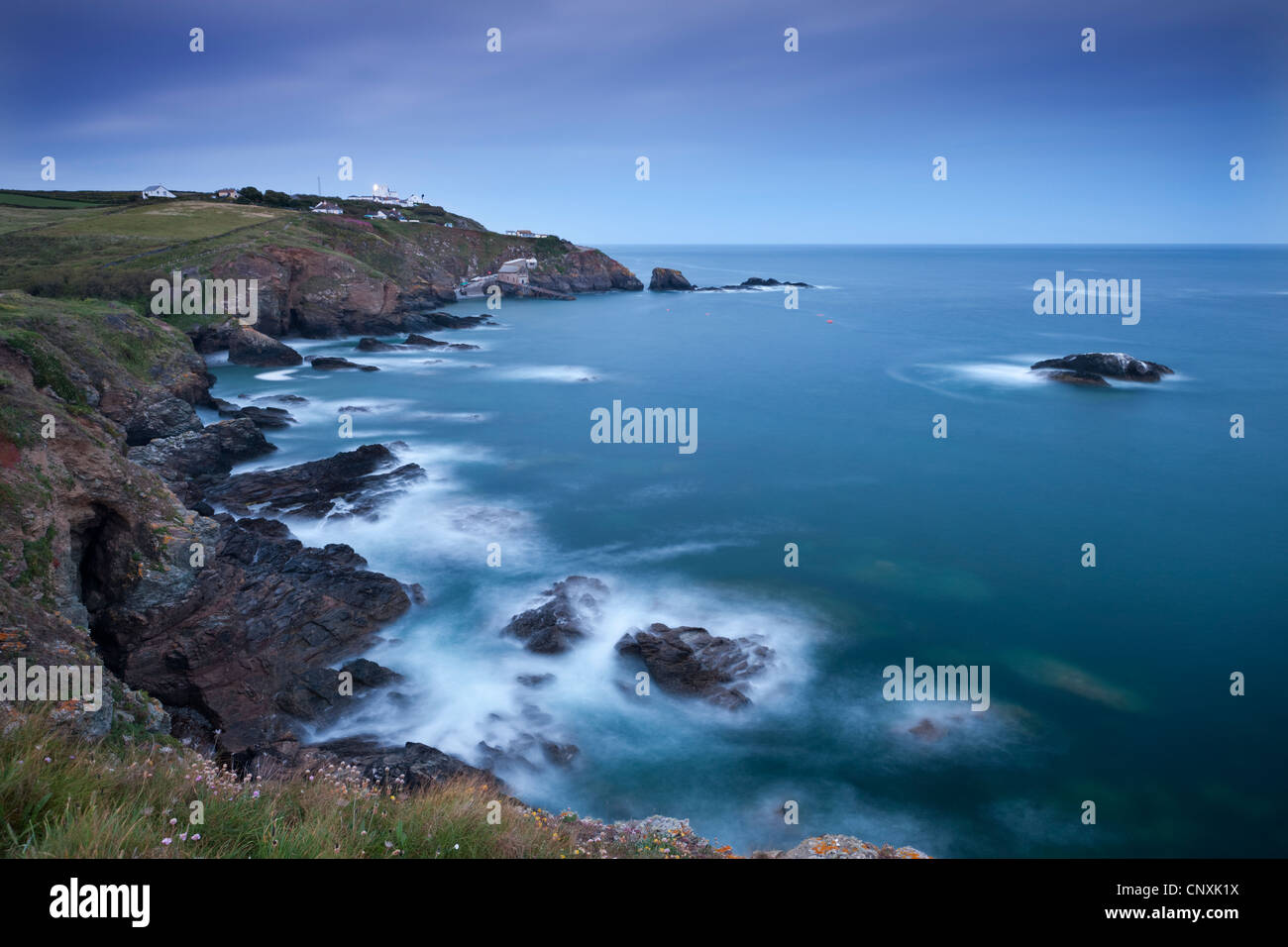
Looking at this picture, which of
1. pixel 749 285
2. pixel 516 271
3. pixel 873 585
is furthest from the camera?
pixel 749 285

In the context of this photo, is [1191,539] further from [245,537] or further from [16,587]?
[16,587]

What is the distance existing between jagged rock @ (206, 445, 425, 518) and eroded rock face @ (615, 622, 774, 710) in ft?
39.7

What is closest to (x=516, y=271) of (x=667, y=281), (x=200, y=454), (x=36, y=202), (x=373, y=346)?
(x=667, y=281)

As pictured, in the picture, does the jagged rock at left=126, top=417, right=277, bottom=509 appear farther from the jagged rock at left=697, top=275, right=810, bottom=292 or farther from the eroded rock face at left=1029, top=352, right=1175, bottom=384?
the jagged rock at left=697, top=275, right=810, bottom=292

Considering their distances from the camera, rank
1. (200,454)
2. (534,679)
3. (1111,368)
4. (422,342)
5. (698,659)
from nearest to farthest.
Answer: (534,679), (698,659), (200,454), (1111,368), (422,342)

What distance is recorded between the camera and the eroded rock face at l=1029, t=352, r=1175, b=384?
43.3 metres

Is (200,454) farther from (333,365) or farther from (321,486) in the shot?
(333,365)

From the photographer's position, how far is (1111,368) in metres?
43.5

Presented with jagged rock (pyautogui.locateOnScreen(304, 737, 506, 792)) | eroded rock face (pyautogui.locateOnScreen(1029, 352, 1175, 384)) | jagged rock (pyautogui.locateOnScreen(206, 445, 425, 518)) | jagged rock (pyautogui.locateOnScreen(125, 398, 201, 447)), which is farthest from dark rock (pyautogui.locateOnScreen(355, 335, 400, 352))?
jagged rock (pyautogui.locateOnScreen(304, 737, 506, 792))

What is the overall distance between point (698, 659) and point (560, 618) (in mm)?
3746

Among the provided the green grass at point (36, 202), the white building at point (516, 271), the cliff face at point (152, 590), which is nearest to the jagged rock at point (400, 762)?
the cliff face at point (152, 590)

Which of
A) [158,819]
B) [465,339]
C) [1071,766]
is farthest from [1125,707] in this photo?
[465,339]

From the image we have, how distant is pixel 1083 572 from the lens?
21.2 m
